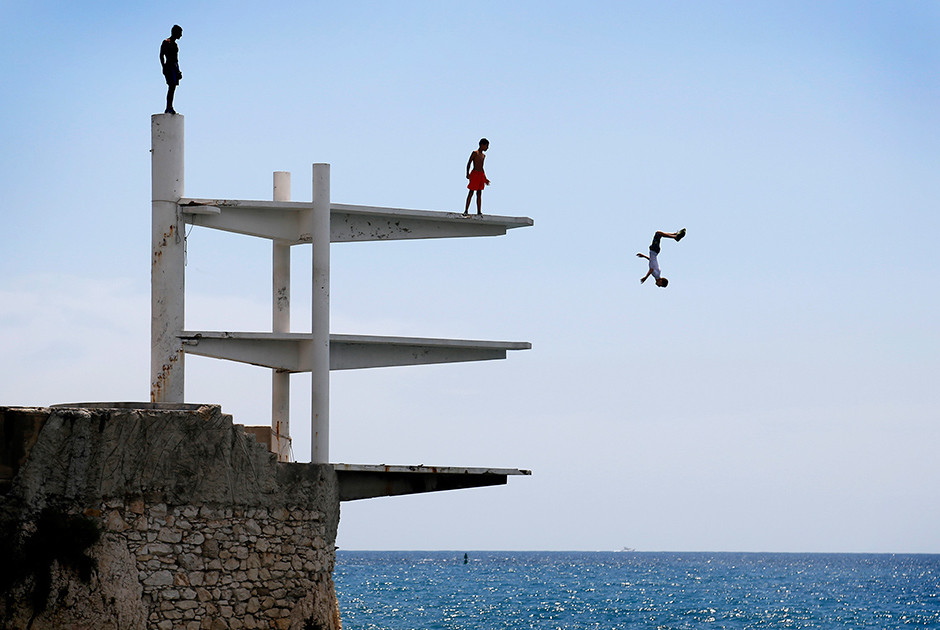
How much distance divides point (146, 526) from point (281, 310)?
5.56 m

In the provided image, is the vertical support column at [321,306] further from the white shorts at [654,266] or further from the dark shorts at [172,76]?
the white shorts at [654,266]

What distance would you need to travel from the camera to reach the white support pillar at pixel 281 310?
24812 millimetres

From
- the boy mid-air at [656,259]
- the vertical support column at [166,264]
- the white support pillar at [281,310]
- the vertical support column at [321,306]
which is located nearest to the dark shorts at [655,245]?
the boy mid-air at [656,259]

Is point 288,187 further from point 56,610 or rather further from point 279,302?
point 56,610

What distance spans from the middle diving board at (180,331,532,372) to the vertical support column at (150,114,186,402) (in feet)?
1.01

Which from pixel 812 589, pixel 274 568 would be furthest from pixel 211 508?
pixel 812 589

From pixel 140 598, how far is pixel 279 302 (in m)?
6.30

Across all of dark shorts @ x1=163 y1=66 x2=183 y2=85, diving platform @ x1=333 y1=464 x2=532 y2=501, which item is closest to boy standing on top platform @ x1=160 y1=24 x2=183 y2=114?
dark shorts @ x1=163 y1=66 x2=183 y2=85

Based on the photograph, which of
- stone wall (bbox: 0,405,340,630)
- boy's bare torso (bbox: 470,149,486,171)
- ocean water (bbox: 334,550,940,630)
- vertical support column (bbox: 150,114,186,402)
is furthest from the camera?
ocean water (bbox: 334,550,940,630)

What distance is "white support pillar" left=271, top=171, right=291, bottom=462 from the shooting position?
24812 mm

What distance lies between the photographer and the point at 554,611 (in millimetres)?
64188

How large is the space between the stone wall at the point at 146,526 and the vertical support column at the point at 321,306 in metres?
1.65

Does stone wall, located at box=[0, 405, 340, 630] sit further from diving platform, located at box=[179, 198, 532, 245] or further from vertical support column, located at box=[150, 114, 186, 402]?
diving platform, located at box=[179, 198, 532, 245]

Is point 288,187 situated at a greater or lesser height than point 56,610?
greater
